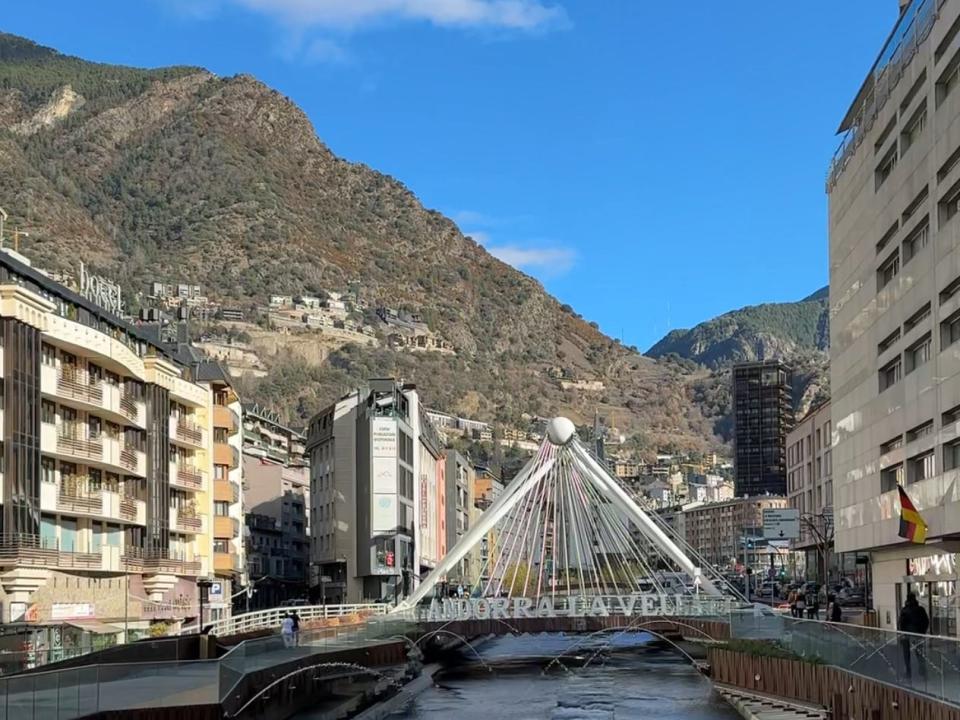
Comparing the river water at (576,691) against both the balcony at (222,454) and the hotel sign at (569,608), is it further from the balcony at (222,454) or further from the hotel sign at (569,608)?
the balcony at (222,454)

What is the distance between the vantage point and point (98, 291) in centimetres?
7612

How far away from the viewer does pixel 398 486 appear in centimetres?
11000

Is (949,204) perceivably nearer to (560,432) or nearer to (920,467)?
(920,467)

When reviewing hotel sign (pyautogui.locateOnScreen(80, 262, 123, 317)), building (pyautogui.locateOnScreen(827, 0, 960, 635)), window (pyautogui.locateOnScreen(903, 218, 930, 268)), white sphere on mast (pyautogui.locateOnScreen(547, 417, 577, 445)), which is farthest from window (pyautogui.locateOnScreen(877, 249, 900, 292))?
hotel sign (pyautogui.locateOnScreen(80, 262, 123, 317))

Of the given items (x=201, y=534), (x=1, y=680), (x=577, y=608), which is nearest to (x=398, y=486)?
(x=201, y=534)

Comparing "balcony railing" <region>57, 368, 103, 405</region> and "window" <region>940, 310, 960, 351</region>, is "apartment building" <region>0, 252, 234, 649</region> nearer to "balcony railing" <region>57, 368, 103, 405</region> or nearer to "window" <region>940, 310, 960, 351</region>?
"balcony railing" <region>57, 368, 103, 405</region>

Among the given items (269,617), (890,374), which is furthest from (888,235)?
(269,617)

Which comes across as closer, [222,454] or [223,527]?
[222,454]

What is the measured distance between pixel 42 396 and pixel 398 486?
169ft

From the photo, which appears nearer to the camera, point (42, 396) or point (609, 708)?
point (609, 708)

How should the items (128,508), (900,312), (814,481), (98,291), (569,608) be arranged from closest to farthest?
(900,312)
(128,508)
(569,608)
(98,291)
(814,481)

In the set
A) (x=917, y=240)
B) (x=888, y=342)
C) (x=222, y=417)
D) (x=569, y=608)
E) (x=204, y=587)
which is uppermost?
(x=917, y=240)

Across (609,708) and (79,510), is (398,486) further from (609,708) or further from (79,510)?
(609,708)

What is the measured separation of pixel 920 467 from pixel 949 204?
34.8 feet
